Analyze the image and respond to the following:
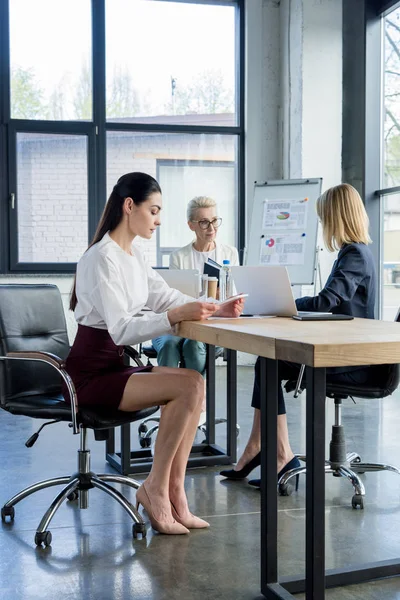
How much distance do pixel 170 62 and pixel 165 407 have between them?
5495 mm

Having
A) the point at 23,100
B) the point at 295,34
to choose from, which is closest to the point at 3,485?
the point at 23,100

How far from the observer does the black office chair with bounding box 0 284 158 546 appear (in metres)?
2.60

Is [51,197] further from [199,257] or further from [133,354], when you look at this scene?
[133,354]

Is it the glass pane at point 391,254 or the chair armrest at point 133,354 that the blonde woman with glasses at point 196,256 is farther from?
the glass pane at point 391,254

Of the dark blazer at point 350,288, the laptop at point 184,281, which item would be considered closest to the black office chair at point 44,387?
the laptop at point 184,281

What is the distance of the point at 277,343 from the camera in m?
1.92

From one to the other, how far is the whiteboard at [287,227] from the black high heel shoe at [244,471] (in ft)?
9.83

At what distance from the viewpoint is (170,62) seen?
7.42m

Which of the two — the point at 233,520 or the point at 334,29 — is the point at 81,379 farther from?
the point at 334,29

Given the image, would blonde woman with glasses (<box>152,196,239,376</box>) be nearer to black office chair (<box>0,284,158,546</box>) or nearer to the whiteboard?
black office chair (<box>0,284,158,546</box>)

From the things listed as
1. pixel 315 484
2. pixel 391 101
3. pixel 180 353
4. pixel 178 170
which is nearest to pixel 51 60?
pixel 178 170

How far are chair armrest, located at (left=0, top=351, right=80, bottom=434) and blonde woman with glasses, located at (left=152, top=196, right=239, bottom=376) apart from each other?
137cm

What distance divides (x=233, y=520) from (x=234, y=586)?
60cm

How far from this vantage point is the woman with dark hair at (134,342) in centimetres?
256
